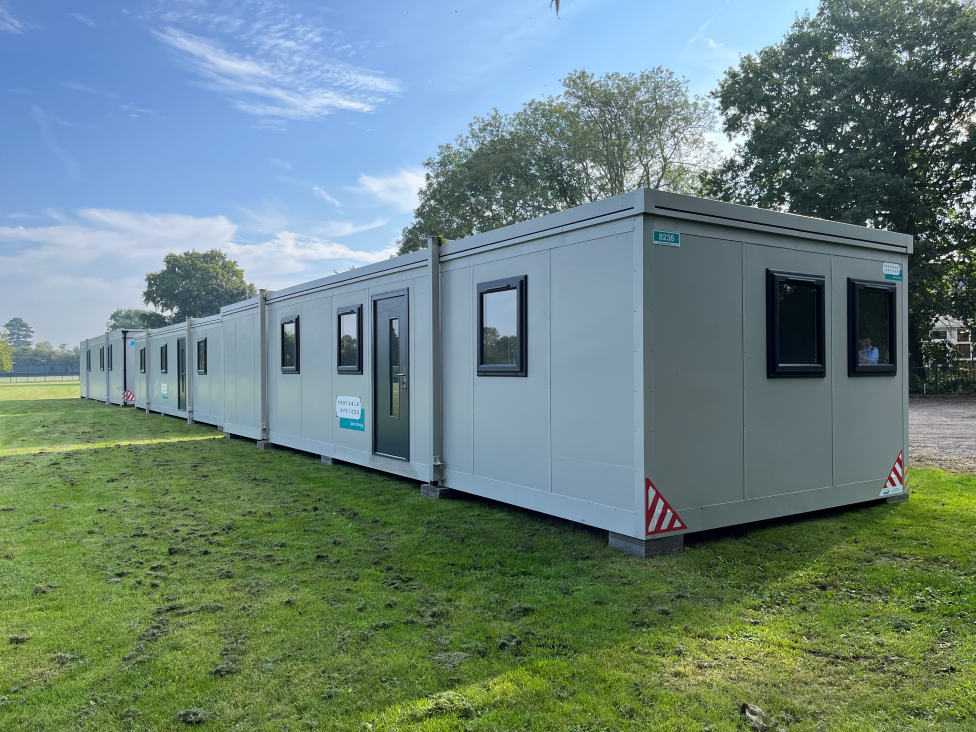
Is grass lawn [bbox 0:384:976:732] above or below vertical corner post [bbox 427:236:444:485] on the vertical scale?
below

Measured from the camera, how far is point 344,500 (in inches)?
293

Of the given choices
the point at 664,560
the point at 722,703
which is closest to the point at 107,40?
the point at 664,560

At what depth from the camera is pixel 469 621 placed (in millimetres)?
3830

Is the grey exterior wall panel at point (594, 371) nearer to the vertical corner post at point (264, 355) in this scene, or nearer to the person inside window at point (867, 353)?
the person inside window at point (867, 353)

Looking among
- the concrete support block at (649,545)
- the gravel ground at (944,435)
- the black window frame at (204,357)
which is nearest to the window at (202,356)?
the black window frame at (204,357)

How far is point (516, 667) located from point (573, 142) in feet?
104

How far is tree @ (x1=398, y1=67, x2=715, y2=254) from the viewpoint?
32.0 metres

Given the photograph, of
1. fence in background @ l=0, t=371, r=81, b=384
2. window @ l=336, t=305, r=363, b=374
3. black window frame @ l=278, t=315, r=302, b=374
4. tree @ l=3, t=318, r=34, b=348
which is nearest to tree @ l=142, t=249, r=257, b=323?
fence in background @ l=0, t=371, r=81, b=384

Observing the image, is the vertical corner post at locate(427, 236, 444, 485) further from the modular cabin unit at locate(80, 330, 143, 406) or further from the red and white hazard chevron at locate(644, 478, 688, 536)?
the modular cabin unit at locate(80, 330, 143, 406)

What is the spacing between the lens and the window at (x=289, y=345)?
36.9 feet

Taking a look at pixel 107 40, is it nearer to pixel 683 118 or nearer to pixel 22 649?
pixel 22 649

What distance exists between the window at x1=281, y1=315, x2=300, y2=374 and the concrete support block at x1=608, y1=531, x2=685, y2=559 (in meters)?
7.44

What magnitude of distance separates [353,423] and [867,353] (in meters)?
6.46

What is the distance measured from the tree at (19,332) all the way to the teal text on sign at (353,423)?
15801 centimetres
